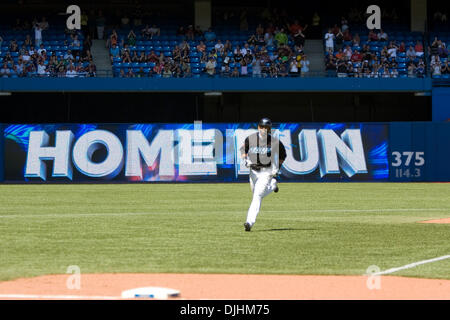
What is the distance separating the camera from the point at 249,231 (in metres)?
15.4

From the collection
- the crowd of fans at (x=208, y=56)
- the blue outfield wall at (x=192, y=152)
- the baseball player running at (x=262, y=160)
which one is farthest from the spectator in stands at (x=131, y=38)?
the baseball player running at (x=262, y=160)

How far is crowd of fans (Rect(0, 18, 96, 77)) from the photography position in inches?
1527

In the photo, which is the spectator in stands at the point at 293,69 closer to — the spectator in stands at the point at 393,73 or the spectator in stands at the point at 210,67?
the spectator in stands at the point at 210,67

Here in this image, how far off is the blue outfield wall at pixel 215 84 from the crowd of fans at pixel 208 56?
15.6 inches

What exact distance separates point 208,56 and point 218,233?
25233 millimetres

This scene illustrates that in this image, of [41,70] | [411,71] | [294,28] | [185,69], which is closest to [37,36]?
[41,70]

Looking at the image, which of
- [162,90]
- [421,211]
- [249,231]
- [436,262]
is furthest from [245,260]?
[162,90]

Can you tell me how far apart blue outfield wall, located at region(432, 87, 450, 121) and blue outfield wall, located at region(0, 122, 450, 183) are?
5557 mm

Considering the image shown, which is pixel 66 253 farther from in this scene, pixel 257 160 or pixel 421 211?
pixel 421 211

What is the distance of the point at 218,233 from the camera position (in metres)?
15.2

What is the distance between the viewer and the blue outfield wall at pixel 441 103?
130 feet

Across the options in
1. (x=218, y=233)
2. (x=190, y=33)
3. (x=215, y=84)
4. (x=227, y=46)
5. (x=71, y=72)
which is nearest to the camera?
(x=218, y=233)

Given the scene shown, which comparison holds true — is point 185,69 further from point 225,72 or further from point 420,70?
point 420,70
